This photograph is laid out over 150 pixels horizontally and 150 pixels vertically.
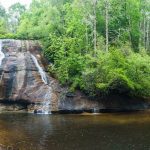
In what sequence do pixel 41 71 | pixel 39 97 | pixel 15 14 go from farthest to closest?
1. pixel 15 14
2. pixel 41 71
3. pixel 39 97

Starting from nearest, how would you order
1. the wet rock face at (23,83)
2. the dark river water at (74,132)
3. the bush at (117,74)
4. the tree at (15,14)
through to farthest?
the dark river water at (74,132), the bush at (117,74), the wet rock face at (23,83), the tree at (15,14)

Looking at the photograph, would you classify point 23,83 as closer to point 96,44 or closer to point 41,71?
point 41,71

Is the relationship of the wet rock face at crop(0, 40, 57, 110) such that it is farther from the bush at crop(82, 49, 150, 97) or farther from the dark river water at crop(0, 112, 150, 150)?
the bush at crop(82, 49, 150, 97)

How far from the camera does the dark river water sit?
73.6 feet

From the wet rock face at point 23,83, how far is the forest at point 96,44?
2379 mm

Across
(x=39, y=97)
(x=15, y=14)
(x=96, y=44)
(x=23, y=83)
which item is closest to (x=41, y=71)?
(x=23, y=83)

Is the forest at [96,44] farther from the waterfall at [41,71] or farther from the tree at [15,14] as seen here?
the tree at [15,14]

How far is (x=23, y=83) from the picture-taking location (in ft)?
133

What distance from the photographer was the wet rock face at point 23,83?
39500 mm

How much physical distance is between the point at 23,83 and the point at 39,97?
98.7 inches

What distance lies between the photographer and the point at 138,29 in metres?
55.7

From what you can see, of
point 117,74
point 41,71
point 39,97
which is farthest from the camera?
point 41,71

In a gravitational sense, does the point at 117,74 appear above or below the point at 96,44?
below

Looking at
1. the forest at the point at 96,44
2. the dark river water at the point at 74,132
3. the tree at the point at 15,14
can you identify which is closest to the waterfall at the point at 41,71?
the forest at the point at 96,44
